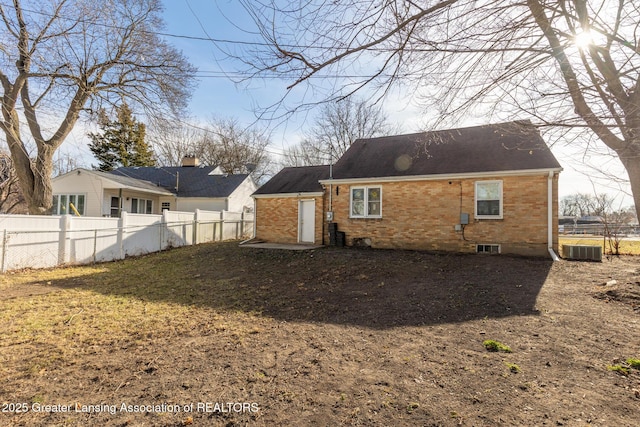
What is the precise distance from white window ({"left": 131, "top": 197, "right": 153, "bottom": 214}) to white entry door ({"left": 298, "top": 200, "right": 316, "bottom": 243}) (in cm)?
1343

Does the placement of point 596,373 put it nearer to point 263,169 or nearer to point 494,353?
point 494,353

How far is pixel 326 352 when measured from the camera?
3.73 metres

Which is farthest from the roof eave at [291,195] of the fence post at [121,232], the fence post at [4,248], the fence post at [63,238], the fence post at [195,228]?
the fence post at [4,248]

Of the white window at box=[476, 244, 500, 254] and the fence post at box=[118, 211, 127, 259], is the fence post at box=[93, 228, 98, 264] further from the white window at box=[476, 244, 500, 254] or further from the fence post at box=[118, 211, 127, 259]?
the white window at box=[476, 244, 500, 254]

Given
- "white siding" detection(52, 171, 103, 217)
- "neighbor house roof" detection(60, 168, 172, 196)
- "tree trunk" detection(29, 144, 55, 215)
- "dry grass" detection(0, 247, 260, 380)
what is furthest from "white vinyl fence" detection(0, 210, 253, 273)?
"white siding" detection(52, 171, 103, 217)

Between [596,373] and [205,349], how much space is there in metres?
4.06

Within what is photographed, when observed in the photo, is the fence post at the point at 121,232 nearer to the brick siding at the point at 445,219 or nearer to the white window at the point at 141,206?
the brick siding at the point at 445,219

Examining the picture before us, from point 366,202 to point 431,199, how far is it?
249 centimetres

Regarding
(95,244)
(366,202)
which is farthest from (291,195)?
(95,244)

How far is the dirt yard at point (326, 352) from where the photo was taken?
2.57 m

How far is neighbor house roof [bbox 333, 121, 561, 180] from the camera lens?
1077 cm

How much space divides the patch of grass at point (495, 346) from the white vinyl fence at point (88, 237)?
11.4 metres

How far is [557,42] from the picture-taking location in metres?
3.96

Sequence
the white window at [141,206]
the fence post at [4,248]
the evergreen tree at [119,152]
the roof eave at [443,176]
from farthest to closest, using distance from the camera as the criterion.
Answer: the evergreen tree at [119,152] → the white window at [141,206] → the roof eave at [443,176] → the fence post at [4,248]
